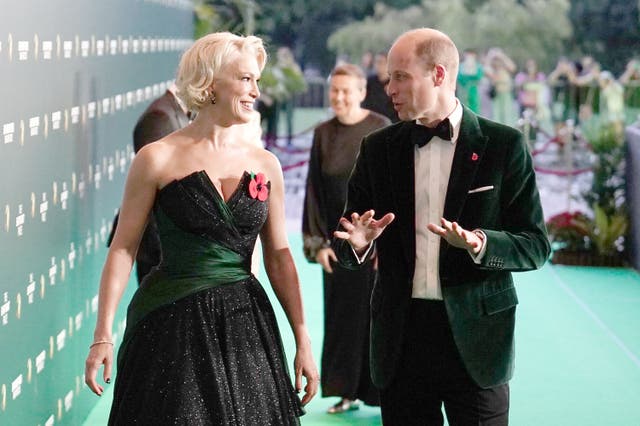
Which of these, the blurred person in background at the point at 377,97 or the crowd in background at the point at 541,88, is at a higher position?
the blurred person in background at the point at 377,97

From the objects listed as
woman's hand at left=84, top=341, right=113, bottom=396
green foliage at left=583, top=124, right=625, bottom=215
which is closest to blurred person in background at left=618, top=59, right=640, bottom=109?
green foliage at left=583, top=124, right=625, bottom=215

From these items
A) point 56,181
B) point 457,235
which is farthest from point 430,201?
point 56,181

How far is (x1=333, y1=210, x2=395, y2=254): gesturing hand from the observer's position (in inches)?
163

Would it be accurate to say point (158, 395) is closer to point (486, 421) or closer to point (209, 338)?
point (209, 338)

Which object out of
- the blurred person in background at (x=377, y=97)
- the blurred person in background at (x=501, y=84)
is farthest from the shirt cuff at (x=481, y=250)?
the blurred person in background at (x=501, y=84)

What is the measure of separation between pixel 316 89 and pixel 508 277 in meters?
15.8

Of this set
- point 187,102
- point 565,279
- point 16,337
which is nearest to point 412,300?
point 187,102

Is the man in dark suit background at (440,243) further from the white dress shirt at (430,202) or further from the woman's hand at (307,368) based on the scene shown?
the woman's hand at (307,368)

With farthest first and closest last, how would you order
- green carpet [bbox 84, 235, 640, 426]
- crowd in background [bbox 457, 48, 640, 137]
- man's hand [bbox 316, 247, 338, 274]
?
crowd in background [bbox 457, 48, 640, 137], green carpet [bbox 84, 235, 640, 426], man's hand [bbox 316, 247, 338, 274]

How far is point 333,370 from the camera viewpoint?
7582 mm

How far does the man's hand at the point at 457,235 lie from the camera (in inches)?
155

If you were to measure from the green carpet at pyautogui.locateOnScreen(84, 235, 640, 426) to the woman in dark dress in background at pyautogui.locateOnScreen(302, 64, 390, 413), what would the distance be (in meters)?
0.20

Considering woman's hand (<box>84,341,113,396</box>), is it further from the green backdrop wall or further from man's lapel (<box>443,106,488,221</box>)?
man's lapel (<box>443,106,488,221</box>)

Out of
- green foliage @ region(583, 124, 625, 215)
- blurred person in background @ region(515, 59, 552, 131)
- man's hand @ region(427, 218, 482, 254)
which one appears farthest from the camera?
blurred person in background @ region(515, 59, 552, 131)
